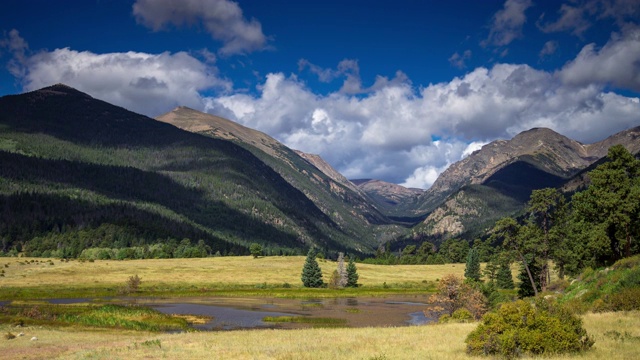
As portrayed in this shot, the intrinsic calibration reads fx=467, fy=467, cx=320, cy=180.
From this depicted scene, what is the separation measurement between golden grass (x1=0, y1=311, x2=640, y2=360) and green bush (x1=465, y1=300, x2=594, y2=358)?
1053 millimetres

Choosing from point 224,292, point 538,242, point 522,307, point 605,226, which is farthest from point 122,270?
point 522,307

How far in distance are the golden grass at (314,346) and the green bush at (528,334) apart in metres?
1.05

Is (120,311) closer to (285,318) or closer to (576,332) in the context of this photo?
(285,318)

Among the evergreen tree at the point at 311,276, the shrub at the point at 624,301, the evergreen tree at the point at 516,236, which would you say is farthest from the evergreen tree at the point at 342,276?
the shrub at the point at 624,301

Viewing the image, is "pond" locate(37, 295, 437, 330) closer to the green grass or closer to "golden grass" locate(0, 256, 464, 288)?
the green grass

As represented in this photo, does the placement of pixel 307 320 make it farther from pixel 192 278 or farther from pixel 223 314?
pixel 192 278

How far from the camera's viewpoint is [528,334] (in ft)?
79.0

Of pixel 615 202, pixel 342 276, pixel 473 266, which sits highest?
pixel 615 202

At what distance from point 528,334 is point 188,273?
135 m

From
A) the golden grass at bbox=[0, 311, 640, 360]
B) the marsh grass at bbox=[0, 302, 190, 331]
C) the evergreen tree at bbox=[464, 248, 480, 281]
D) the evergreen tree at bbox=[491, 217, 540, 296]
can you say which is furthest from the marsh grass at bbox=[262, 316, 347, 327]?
the evergreen tree at bbox=[464, 248, 480, 281]

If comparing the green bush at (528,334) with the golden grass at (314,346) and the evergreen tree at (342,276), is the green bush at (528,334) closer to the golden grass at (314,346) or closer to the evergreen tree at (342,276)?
the golden grass at (314,346)

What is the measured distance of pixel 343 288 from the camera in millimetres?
133125

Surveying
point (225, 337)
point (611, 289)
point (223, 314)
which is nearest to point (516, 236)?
Result: point (611, 289)

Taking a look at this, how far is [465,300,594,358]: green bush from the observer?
76.8 feet
